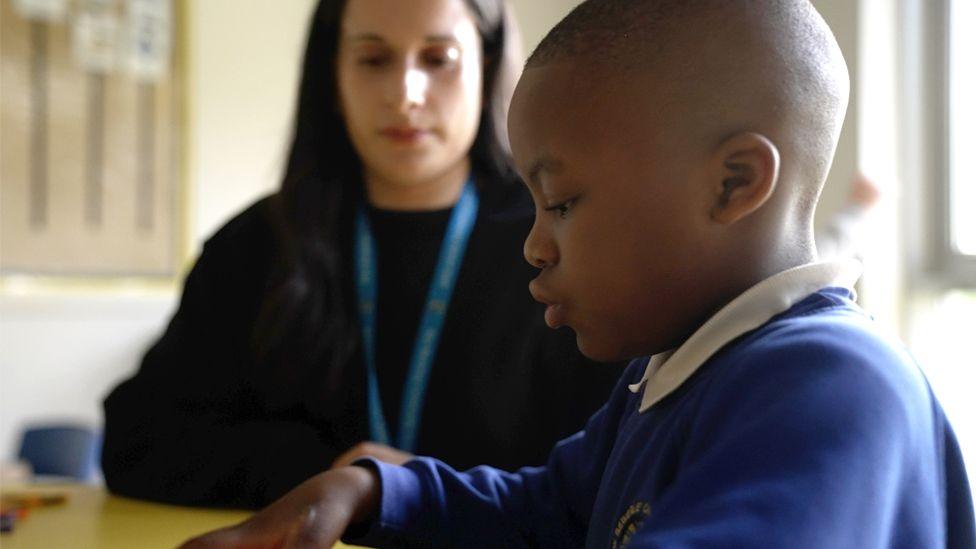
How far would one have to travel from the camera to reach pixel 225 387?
149 cm

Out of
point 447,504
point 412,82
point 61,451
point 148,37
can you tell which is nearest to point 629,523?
point 447,504

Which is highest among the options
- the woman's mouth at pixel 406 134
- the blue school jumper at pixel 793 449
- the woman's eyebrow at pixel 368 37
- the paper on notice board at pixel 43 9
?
the paper on notice board at pixel 43 9

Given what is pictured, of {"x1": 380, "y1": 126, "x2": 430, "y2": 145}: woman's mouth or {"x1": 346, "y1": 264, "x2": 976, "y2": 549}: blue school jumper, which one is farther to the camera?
{"x1": 380, "y1": 126, "x2": 430, "y2": 145}: woman's mouth

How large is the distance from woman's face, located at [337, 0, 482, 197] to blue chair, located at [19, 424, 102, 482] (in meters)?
2.29

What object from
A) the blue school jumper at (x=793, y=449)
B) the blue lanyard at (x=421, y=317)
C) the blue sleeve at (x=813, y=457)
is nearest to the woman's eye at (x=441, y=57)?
the blue lanyard at (x=421, y=317)

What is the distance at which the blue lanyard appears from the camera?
141cm

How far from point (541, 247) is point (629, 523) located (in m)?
0.20

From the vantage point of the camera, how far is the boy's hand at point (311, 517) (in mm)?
831

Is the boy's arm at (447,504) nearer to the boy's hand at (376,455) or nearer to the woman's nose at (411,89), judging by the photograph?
the boy's hand at (376,455)

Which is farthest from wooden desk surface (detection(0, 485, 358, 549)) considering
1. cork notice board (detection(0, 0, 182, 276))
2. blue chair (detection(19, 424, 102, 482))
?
cork notice board (detection(0, 0, 182, 276))

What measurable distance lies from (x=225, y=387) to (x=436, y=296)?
1.03 ft

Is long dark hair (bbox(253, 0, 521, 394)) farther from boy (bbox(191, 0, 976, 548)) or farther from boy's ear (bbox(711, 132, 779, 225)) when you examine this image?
boy's ear (bbox(711, 132, 779, 225))

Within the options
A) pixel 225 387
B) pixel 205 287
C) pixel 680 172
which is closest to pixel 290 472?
pixel 225 387

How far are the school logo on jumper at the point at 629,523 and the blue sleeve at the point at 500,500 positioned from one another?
0.20 meters
